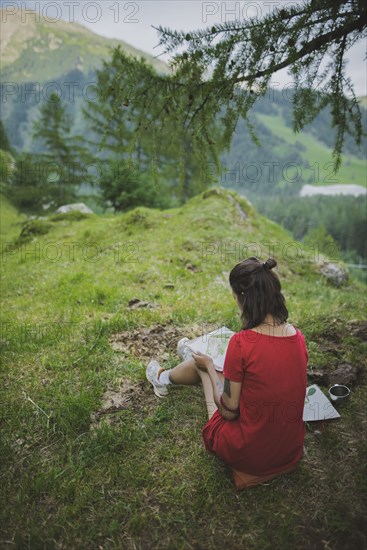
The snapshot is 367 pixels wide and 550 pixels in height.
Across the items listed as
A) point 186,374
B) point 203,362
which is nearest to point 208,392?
point 203,362

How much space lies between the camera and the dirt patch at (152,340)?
16.7 feet

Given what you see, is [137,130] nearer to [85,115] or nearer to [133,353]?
[133,353]

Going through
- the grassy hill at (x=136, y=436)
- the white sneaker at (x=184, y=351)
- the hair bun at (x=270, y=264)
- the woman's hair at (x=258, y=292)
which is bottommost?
the grassy hill at (x=136, y=436)

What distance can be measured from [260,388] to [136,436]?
1.62m

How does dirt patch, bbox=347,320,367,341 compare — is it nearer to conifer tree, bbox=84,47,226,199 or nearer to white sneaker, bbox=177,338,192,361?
white sneaker, bbox=177,338,192,361

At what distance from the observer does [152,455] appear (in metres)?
3.38

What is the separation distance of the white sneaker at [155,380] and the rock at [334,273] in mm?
8232

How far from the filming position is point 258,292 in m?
2.97

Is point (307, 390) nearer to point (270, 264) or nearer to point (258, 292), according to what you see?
point (258, 292)

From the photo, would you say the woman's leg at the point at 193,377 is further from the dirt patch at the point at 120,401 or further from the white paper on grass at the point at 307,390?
the dirt patch at the point at 120,401

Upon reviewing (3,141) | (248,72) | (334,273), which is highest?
(3,141)

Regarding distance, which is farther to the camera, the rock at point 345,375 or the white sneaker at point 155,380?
the rock at point 345,375

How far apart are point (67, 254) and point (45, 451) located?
27.5 ft

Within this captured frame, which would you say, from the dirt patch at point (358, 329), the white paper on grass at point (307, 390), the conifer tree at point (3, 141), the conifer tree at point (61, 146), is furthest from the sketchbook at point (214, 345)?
the conifer tree at point (3, 141)
